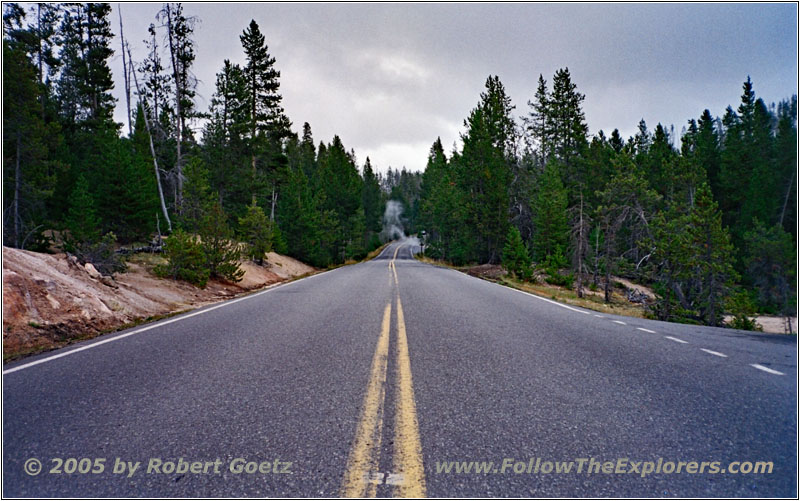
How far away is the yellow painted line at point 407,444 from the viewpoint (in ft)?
6.48

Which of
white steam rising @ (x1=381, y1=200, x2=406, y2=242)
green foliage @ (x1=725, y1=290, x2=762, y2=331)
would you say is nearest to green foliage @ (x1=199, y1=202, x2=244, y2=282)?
green foliage @ (x1=725, y1=290, x2=762, y2=331)

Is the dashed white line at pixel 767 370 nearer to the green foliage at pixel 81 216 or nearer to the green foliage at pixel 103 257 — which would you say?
the green foliage at pixel 103 257

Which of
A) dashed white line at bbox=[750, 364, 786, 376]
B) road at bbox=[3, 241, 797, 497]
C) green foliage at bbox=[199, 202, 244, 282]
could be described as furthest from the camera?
green foliage at bbox=[199, 202, 244, 282]

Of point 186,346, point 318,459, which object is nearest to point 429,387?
point 318,459

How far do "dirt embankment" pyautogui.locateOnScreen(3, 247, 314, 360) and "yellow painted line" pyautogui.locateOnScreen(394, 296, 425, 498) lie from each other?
5.58m

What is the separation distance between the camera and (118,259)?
10.7 metres

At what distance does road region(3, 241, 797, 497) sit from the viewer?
2.08 meters

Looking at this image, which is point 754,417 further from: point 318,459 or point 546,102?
point 546,102

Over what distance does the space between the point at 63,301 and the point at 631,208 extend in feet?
76.0

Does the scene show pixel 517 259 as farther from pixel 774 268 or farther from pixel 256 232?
pixel 256 232

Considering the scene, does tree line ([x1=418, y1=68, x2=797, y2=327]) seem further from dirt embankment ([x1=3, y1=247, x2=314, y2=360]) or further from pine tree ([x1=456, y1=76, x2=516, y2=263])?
dirt embankment ([x1=3, y1=247, x2=314, y2=360])

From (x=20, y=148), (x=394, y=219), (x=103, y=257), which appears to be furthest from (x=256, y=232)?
(x=394, y=219)

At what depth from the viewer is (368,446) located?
2.38 m

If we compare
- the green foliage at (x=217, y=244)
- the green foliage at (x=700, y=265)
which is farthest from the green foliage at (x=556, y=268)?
the green foliage at (x=217, y=244)
